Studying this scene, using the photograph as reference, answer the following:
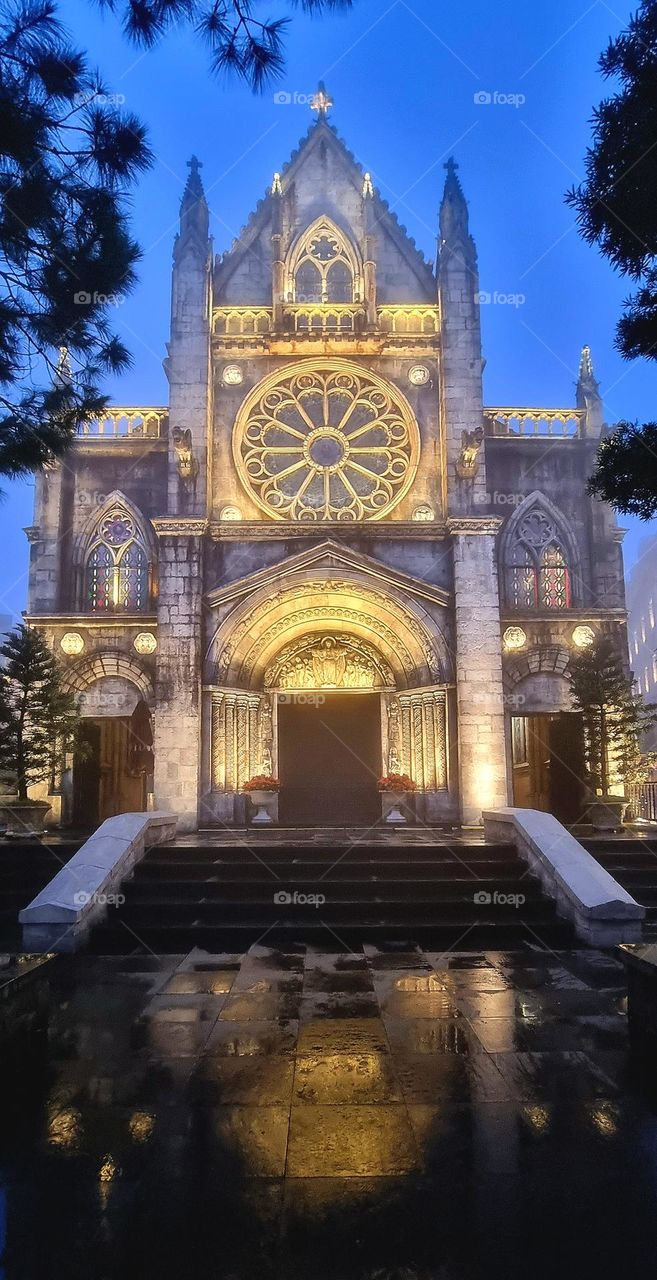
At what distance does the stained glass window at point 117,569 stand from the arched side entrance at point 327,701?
13.0 ft

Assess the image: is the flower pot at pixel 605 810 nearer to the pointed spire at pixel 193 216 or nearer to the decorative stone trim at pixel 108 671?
the decorative stone trim at pixel 108 671

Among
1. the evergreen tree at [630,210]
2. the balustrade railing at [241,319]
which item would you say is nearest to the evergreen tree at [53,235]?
the evergreen tree at [630,210]

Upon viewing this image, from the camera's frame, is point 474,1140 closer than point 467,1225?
No

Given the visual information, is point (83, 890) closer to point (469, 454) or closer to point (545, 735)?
point (469, 454)

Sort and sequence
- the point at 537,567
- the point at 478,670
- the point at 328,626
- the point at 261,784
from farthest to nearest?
the point at 537,567 < the point at 328,626 < the point at 478,670 < the point at 261,784

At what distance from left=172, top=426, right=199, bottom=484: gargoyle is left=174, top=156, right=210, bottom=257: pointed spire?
5.12 meters

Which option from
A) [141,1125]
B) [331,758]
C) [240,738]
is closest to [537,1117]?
[141,1125]

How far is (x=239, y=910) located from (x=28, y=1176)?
556 centimetres

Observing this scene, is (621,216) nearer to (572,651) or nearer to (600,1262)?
(600,1262)

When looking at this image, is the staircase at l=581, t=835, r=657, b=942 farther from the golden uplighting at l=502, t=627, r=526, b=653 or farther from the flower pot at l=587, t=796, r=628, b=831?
the golden uplighting at l=502, t=627, r=526, b=653

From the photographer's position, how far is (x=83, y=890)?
8.22 m

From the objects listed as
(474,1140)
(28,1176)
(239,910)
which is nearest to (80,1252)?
(28,1176)

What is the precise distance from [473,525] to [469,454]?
169cm

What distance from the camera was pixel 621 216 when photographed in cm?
613
